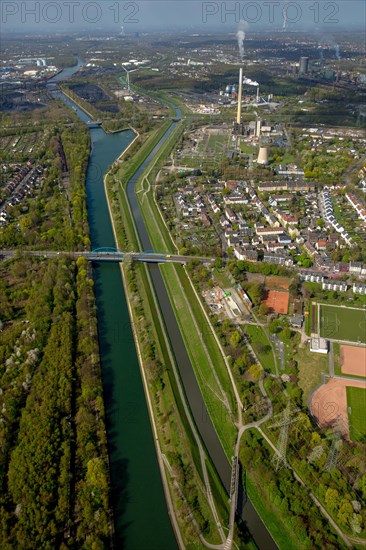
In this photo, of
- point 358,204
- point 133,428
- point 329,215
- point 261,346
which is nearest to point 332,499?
point 261,346

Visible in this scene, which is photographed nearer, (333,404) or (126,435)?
(126,435)

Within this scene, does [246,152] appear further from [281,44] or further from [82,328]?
[281,44]

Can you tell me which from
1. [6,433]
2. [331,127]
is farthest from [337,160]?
[6,433]

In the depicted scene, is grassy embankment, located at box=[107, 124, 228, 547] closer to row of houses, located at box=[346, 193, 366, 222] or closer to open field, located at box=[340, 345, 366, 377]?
open field, located at box=[340, 345, 366, 377]

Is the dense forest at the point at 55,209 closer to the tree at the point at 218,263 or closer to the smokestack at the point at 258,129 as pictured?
the tree at the point at 218,263

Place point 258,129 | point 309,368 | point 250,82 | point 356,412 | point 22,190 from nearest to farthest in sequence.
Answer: point 356,412, point 309,368, point 22,190, point 258,129, point 250,82

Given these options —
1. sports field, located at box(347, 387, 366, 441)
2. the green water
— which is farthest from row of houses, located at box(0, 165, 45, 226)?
sports field, located at box(347, 387, 366, 441)

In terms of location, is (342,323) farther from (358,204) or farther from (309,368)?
(358,204)
